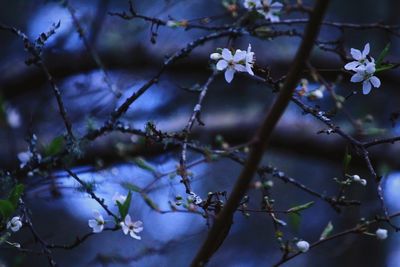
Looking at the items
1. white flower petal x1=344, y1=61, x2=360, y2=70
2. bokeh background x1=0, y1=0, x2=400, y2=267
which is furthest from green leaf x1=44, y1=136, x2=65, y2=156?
white flower petal x1=344, y1=61, x2=360, y2=70

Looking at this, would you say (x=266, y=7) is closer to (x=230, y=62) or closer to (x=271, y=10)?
(x=271, y=10)

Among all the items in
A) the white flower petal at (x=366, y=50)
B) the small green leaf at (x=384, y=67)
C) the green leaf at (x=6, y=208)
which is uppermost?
the white flower petal at (x=366, y=50)

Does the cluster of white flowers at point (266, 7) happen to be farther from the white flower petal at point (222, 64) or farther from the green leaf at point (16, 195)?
the green leaf at point (16, 195)

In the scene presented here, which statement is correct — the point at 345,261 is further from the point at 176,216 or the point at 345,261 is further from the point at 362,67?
the point at 362,67

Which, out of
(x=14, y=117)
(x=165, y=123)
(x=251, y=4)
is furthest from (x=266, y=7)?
(x=14, y=117)

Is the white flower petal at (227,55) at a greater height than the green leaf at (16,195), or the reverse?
the white flower petal at (227,55)

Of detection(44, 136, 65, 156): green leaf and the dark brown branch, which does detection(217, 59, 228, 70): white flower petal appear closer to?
the dark brown branch

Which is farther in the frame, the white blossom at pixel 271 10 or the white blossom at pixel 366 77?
the white blossom at pixel 271 10

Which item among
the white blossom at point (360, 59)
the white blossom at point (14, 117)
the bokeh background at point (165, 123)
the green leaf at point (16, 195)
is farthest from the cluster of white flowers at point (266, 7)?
the white blossom at point (14, 117)
